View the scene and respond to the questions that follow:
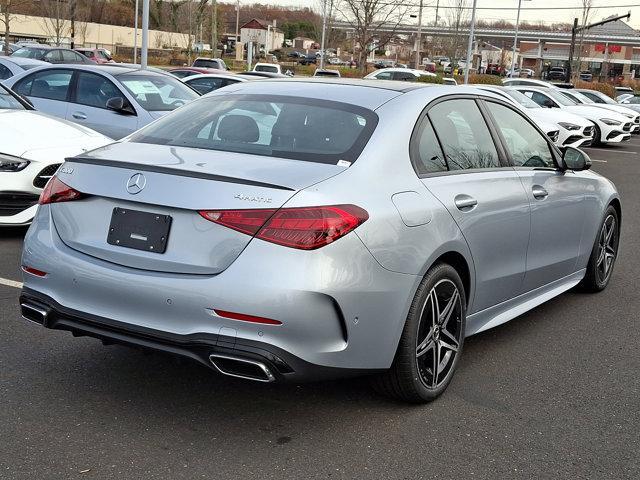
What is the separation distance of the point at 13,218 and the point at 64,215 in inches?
145

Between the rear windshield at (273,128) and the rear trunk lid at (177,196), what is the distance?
0.59 feet

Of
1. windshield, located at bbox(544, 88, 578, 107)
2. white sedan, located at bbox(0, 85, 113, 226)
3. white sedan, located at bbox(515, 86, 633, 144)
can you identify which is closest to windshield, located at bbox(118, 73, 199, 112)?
white sedan, located at bbox(0, 85, 113, 226)

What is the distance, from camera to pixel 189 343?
3.35 meters

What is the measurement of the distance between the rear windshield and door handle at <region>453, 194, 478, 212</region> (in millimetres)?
582

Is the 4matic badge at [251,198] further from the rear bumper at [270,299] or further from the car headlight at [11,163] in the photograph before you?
the car headlight at [11,163]

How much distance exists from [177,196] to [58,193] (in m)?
0.72

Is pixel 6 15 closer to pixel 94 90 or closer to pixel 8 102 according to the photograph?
pixel 94 90

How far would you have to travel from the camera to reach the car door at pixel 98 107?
428 inches

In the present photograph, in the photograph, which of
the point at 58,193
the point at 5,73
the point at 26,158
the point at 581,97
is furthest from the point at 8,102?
the point at 581,97

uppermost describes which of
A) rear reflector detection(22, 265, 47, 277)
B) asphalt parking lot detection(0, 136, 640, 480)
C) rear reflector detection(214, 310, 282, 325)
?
rear reflector detection(214, 310, 282, 325)

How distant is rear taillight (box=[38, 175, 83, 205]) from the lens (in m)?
3.73

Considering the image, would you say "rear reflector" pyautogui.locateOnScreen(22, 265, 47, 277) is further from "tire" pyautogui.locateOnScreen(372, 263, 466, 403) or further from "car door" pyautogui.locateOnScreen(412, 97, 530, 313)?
"car door" pyautogui.locateOnScreen(412, 97, 530, 313)

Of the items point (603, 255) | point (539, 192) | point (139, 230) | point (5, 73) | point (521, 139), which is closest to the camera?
point (139, 230)

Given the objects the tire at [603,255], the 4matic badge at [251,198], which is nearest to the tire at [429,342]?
the 4matic badge at [251,198]
